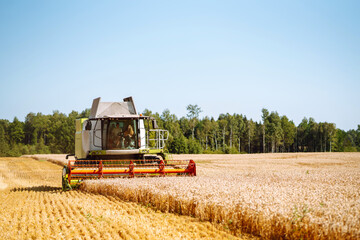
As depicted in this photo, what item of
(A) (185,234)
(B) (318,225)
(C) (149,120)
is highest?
(C) (149,120)

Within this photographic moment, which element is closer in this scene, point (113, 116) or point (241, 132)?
point (113, 116)

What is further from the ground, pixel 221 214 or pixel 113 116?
pixel 113 116

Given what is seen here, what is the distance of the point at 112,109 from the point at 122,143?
5.13 ft

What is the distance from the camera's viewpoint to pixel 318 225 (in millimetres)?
4988

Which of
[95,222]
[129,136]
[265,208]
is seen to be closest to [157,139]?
[129,136]

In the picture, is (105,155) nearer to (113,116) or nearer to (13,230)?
(113,116)

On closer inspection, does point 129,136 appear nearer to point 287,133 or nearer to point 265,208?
point 265,208

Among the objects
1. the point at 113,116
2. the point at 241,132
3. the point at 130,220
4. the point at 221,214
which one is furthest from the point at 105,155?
the point at 241,132

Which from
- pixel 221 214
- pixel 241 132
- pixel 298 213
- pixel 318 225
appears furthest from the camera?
pixel 241 132

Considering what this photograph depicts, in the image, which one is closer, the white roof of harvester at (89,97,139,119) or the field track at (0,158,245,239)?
the field track at (0,158,245,239)

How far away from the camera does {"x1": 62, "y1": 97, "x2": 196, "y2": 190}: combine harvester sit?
12.7 metres

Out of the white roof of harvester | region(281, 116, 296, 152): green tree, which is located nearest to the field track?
the white roof of harvester

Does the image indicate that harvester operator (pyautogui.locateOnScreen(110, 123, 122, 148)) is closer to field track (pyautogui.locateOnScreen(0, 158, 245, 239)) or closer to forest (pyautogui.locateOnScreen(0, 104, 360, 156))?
field track (pyautogui.locateOnScreen(0, 158, 245, 239))

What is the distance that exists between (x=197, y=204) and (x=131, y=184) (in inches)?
120
